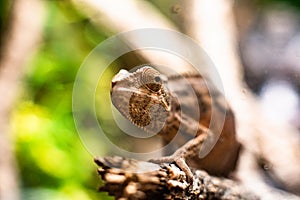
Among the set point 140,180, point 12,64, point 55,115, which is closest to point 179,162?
point 140,180

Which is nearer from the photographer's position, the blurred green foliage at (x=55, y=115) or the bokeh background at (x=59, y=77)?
the bokeh background at (x=59, y=77)

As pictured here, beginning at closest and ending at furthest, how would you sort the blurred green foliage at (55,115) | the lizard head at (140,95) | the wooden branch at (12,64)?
1. the lizard head at (140,95)
2. the wooden branch at (12,64)
3. the blurred green foliage at (55,115)

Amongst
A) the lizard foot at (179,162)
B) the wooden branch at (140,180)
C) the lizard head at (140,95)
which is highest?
the lizard head at (140,95)

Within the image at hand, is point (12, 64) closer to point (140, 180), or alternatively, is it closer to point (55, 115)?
point (55, 115)

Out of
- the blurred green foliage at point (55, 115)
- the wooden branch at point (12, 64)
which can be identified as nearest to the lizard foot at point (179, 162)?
the wooden branch at point (12, 64)

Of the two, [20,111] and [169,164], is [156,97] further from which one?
[20,111]

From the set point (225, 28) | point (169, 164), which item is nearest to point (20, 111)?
point (225, 28)

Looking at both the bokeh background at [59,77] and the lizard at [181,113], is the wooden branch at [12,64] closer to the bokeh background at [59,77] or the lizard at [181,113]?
the bokeh background at [59,77]

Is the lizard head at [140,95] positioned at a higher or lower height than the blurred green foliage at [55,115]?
lower
